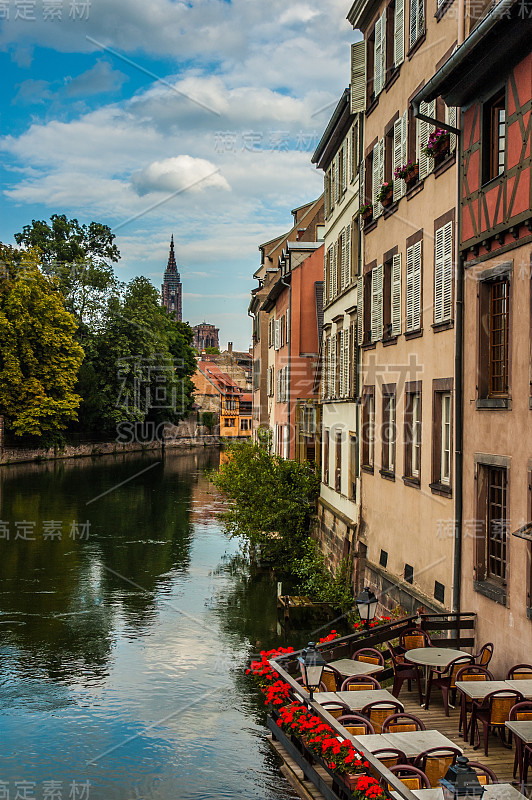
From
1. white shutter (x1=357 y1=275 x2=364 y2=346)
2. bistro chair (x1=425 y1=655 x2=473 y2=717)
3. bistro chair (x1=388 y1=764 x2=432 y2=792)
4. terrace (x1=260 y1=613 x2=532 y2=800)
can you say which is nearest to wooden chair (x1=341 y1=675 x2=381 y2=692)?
terrace (x1=260 y1=613 x2=532 y2=800)

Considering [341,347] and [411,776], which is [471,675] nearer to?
[411,776]

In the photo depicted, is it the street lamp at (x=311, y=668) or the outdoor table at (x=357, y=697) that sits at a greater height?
the street lamp at (x=311, y=668)

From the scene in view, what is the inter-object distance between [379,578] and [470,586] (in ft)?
16.5

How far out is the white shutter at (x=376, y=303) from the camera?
1766 centimetres

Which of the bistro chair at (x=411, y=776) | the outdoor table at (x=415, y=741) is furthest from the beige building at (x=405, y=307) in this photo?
the bistro chair at (x=411, y=776)

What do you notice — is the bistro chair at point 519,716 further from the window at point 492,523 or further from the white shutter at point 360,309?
the white shutter at point 360,309

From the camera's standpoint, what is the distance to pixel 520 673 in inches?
384

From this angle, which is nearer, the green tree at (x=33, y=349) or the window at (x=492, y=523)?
the window at (x=492, y=523)

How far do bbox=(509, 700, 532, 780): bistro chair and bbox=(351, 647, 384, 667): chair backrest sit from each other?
2912 millimetres

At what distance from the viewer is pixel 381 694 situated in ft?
33.3

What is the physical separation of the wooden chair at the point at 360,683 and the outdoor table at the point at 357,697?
6.6 inches

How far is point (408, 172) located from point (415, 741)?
994 cm

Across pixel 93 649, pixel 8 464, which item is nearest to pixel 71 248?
pixel 8 464

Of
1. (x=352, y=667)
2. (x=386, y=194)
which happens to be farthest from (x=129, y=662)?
(x=386, y=194)
